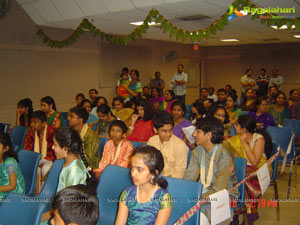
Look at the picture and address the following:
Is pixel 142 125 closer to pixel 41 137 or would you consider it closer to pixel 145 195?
pixel 41 137

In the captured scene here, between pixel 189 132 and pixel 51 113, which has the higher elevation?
pixel 51 113

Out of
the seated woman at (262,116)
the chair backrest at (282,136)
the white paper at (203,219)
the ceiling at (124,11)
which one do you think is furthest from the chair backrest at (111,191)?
the ceiling at (124,11)

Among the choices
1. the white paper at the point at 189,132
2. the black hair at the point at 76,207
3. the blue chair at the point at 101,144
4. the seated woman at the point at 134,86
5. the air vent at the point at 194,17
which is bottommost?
the black hair at the point at 76,207

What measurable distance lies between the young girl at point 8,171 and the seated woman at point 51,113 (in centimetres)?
181

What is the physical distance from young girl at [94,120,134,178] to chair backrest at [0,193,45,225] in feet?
4.27

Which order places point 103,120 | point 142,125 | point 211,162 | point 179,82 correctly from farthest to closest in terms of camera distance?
point 179,82, point 103,120, point 142,125, point 211,162

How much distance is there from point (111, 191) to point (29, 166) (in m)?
1.08

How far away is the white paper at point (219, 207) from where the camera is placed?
6.86 ft

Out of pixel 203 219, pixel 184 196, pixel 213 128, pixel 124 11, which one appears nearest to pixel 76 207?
pixel 184 196

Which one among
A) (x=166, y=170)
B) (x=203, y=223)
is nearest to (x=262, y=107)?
(x=166, y=170)

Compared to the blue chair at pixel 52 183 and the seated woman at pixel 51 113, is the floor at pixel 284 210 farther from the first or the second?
the seated woman at pixel 51 113

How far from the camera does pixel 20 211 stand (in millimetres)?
1811

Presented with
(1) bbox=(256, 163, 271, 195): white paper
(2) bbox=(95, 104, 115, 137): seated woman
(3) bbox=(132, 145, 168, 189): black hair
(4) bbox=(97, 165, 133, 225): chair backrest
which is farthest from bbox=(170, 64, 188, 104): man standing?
(3) bbox=(132, 145, 168, 189): black hair

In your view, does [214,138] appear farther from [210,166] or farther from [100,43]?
[100,43]
